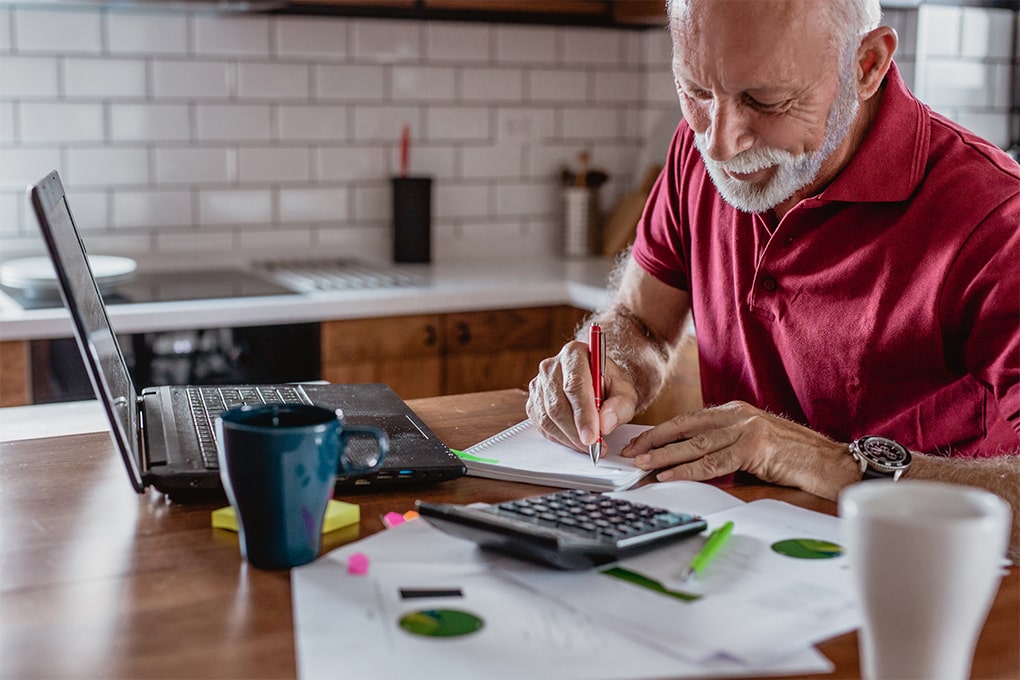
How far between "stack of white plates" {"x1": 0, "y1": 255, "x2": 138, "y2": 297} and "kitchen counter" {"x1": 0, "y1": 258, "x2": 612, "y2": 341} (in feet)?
0.17

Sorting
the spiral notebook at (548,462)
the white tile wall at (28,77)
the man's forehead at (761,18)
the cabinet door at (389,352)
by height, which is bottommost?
the cabinet door at (389,352)

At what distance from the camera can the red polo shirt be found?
141 cm

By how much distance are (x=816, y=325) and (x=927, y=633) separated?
965 mm

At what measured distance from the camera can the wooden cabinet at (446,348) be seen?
2.63 meters

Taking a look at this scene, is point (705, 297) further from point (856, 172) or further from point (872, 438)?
point (872, 438)

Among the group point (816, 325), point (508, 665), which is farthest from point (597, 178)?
point (508, 665)

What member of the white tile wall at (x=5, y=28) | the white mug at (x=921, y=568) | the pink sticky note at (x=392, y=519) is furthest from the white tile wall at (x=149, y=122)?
the white mug at (x=921, y=568)

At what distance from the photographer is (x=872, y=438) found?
131cm

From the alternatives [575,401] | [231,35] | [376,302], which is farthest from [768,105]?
[231,35]

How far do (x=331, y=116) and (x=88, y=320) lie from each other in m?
2.06

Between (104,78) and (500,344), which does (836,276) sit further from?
(104,78)

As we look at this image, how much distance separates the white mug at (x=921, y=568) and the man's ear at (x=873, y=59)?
94 centimetres

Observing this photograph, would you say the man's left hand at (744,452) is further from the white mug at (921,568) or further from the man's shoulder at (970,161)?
the white mug at (921,568)

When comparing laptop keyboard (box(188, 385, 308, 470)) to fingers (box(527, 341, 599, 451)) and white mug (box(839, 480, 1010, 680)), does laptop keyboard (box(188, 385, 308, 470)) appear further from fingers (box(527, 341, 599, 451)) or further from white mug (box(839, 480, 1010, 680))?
white mug (box(839, 480, 1010, 680))
